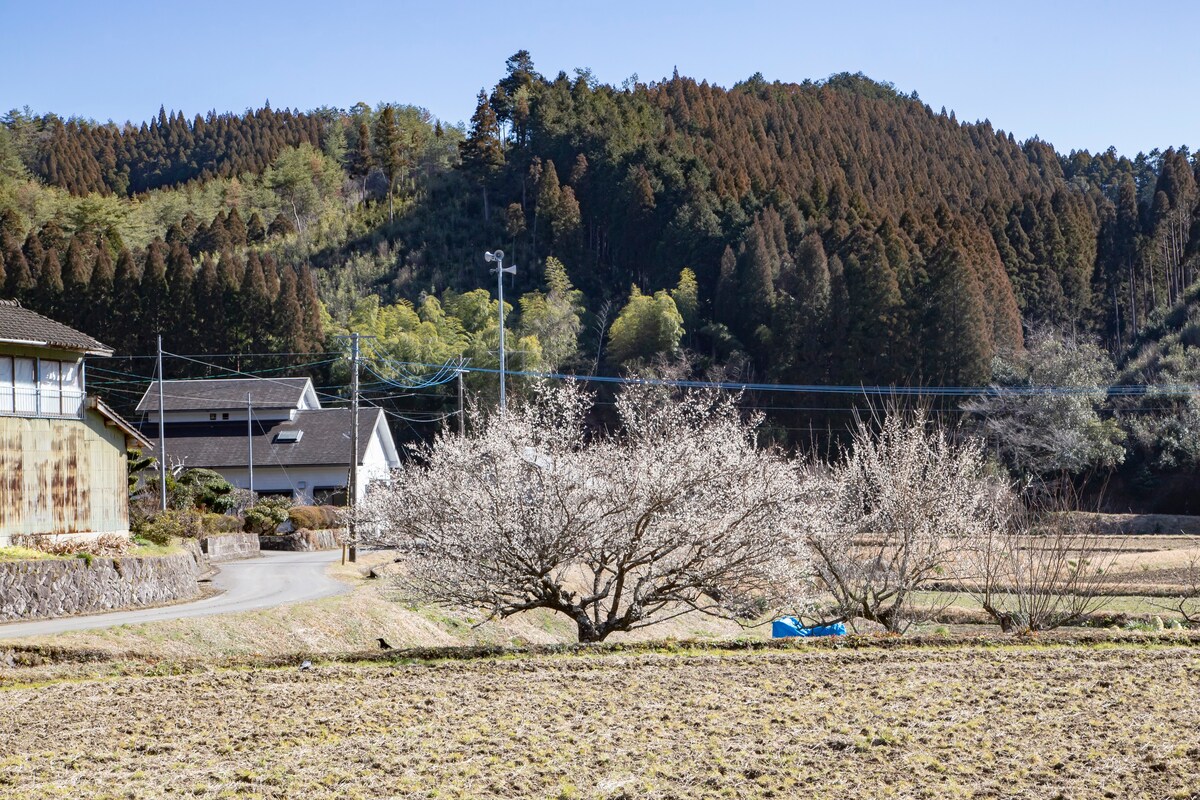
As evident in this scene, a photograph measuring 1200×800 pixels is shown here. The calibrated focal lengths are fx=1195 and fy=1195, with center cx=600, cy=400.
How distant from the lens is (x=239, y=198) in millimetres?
93625

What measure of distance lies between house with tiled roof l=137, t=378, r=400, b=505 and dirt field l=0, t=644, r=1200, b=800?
3288 cm

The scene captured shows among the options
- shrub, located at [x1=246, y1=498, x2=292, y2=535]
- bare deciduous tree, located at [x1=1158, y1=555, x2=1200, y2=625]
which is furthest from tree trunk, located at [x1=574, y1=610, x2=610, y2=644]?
shrub, located at [x1=246, y1=498, x2=292, y2=535]

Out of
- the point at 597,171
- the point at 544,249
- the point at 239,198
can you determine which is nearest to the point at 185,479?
the point at 544,249

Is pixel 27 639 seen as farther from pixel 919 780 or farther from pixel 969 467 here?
pixel 969 467

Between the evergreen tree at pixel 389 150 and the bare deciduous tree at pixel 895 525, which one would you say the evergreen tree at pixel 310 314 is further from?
the bare deciduous tree at pixel 895 525

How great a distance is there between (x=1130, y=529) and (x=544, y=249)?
47386 millimetres

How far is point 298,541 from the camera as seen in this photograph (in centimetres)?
3491

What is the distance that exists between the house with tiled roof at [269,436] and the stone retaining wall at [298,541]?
7122 mm

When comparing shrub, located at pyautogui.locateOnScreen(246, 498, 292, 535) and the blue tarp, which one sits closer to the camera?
the blue tarp

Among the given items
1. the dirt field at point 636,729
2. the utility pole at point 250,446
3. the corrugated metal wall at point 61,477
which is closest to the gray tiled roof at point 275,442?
the utility pole at point 250,446

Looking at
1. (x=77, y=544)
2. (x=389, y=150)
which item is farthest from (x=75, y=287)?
(x=77, y=544)

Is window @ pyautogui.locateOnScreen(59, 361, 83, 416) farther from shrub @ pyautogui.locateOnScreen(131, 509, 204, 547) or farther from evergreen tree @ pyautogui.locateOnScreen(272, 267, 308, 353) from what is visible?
evergreen tree @ pyautogui.locateOnScreen(272, 267, 308, 353)

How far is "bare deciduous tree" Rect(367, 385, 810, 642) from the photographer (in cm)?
1437

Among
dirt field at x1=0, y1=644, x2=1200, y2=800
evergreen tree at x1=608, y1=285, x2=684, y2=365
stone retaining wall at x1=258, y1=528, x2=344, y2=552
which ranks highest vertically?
evergreen tree at x1=608, y1=285, x2=684, y2=365
